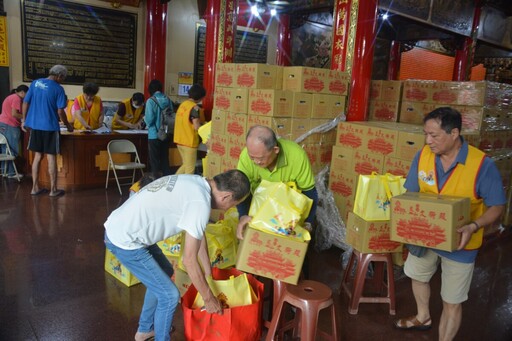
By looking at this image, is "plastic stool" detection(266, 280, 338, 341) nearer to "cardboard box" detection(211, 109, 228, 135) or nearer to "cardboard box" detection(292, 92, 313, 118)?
"cardboard box" detection(292, 92, 313, 118)

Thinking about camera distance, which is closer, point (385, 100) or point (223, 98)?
point (223, 98)

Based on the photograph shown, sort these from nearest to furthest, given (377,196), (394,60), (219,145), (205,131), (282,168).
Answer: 1. (282,168)
2. (377,196)
3. (219,145)
4. (205,131)
5. (394,60)

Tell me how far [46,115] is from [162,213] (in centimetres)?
372

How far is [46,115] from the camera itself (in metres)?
4.89

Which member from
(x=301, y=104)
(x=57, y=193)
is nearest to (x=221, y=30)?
(x=301, y=104)

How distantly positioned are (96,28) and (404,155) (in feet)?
18.6

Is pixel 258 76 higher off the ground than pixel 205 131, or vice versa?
pixel 258 76

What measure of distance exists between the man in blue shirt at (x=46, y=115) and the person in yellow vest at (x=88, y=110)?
1.89ft

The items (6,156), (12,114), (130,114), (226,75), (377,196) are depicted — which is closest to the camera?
(377,196)

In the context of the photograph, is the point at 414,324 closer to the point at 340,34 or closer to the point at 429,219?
the point at 429,219

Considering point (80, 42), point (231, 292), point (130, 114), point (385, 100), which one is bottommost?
point (231, 292)

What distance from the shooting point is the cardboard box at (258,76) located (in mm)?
3965

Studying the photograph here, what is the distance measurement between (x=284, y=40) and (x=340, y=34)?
13.7 feet

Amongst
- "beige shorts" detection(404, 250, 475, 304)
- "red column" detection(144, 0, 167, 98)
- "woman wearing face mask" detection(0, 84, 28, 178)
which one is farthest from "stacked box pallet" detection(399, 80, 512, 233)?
"woman wearing face mask" detection(0, 84, 28, 178)
